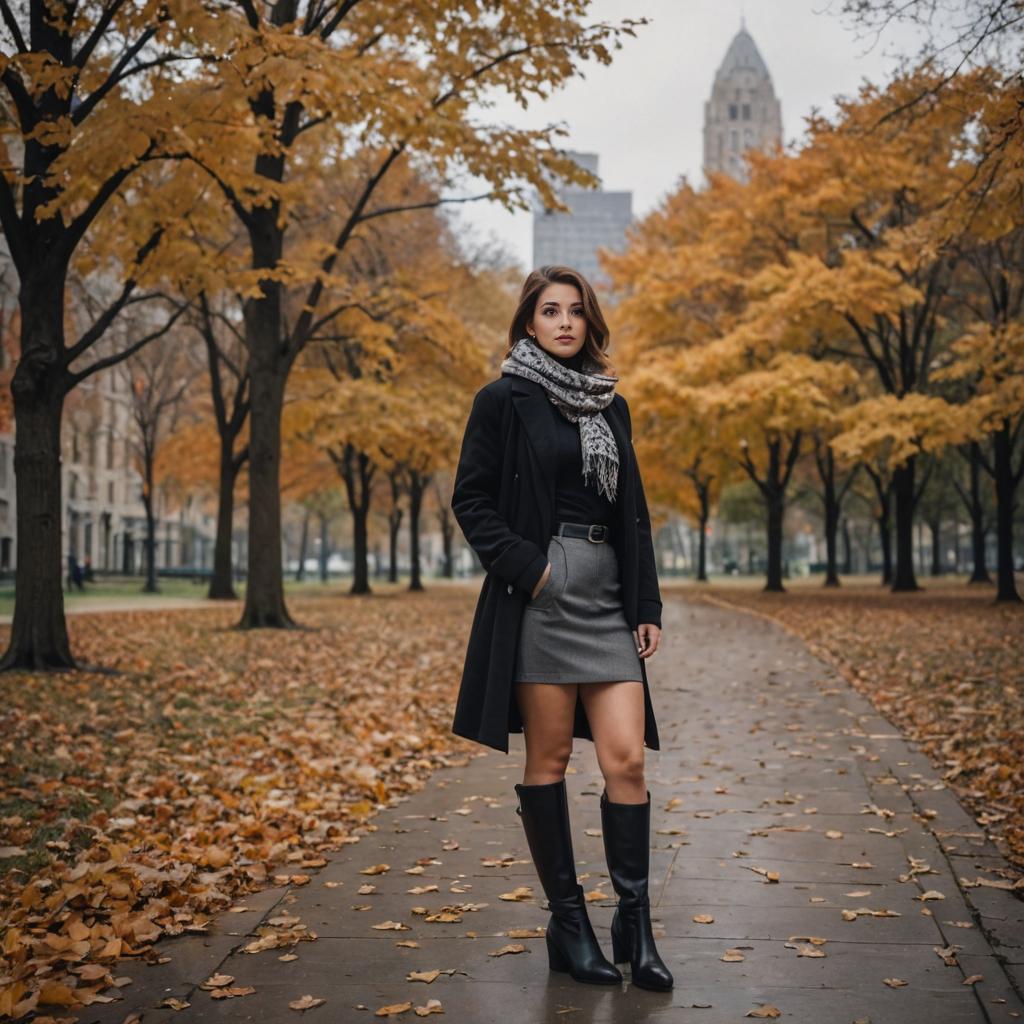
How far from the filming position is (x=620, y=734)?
3.61 metres

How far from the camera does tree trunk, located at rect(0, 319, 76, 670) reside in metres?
11.0

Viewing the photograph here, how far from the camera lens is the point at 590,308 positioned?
12.3 ft

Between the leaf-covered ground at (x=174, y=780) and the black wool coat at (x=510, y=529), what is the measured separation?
4.98 feet

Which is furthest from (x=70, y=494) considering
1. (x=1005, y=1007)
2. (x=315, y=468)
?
(x=1005, y=1007)

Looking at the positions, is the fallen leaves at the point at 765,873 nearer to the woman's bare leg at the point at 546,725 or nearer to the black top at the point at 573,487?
the woman's bare leg at the point at 546,725

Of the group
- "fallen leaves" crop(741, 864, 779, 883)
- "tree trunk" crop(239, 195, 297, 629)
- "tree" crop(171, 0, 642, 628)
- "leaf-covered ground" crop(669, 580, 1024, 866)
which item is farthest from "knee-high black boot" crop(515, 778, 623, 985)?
"tree trunk" crop(239, 195, 297, 629)

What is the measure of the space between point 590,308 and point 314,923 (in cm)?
241

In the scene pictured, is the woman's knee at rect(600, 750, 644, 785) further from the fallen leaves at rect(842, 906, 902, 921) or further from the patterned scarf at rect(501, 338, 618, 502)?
the fallen leaves at rect(842, 906, 902, 921)

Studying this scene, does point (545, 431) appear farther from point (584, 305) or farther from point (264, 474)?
point (264, 474)

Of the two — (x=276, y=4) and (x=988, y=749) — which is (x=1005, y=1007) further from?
(x=276, y=4)

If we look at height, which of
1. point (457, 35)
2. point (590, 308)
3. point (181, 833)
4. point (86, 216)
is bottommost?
point (181, 833)

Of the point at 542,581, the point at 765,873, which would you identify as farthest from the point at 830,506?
the point at 542,581

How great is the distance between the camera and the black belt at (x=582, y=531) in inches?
143

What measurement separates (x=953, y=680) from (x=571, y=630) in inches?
316
